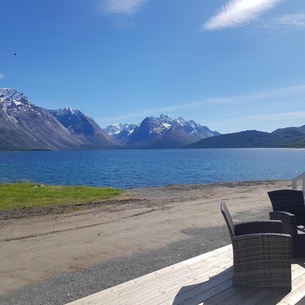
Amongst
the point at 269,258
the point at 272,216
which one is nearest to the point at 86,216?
the point at 272,216

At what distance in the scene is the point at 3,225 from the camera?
11.9m

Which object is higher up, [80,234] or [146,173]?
[80,234]

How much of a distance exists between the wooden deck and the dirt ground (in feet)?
7.96

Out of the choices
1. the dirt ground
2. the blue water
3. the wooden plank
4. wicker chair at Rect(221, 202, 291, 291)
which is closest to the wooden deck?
the wooden plank

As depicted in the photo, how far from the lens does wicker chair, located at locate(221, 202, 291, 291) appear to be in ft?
14.0

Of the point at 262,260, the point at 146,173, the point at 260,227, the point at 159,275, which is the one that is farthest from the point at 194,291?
the point at 146,173

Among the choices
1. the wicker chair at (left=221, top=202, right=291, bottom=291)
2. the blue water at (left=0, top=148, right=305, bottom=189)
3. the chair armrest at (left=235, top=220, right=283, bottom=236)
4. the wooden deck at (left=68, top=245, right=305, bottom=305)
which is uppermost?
the chair armrest at (left=235, top=220, right=283, bottom=236)

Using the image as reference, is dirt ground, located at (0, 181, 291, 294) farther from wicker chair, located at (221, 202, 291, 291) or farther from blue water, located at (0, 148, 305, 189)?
blue water, located at (0, 148, 305, 189)

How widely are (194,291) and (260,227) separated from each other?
54.2 inches

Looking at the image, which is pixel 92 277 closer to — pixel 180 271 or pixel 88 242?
pixel 180 271

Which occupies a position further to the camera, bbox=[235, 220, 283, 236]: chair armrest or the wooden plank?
bbox=[235, 220, 283, 236]: chair armrest

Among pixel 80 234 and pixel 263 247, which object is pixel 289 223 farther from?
pixel 80 234

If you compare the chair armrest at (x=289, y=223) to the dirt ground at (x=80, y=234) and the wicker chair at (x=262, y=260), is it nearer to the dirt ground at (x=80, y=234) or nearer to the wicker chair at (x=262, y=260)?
the wicker chair at (x=262, y=260)

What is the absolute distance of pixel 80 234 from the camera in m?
9.91
